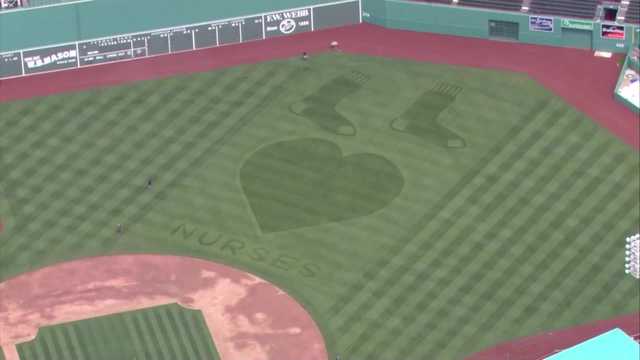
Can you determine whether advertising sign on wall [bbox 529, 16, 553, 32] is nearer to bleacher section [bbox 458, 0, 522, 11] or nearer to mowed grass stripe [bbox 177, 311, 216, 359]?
bleacher section [bbox 458, 0, 522, 11]

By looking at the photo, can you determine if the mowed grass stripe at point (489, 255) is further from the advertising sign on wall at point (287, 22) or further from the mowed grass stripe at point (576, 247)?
the advertising sign on wall at point (287, 22)

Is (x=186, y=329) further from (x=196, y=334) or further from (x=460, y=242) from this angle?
(x=460, y=242)

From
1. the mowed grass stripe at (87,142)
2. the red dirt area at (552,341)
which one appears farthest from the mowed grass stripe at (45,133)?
the red dirt area at (552,341)

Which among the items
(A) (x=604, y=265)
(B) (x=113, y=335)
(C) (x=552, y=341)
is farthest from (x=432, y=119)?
(B) (x=113, y=335)

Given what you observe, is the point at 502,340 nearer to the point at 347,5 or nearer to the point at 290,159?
the point at 290,159

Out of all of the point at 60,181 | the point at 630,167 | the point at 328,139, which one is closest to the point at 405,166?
the point at 328,139

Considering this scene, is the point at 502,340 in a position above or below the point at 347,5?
below
